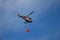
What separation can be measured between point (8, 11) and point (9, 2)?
0.12 m

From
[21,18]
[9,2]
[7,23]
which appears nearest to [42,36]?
[21,18]

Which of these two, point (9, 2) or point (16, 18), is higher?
point (9, 2)

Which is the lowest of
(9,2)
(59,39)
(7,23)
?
(59,39)

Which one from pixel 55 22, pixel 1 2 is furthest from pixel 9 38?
pixel 55 22

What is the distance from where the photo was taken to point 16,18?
210cm

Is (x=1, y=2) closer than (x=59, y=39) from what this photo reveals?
No

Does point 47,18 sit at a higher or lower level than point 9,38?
higher

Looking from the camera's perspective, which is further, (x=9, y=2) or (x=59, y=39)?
(x=9, y=2)

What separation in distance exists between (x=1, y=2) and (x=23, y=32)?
500mm

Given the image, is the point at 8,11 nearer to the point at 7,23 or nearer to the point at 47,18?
the point at 7,23

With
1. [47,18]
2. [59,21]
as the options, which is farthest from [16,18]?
[59,21]

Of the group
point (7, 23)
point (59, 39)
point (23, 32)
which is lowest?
point (59, 39)

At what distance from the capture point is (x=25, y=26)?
6.86 feet

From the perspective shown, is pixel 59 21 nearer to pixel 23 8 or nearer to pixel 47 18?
pixel 47 18
